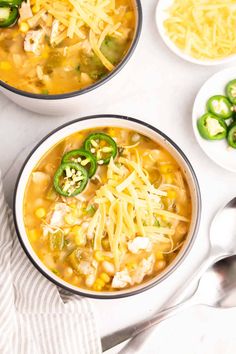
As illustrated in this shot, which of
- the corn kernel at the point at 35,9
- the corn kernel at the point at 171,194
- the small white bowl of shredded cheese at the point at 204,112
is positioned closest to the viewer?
the corn kernel at the point at 171,194

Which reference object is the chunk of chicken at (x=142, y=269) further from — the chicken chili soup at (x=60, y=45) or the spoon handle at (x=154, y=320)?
the chicken chili soup at (x=60, y=45)

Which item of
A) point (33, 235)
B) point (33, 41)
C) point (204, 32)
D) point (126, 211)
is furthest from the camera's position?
point (204, 32)

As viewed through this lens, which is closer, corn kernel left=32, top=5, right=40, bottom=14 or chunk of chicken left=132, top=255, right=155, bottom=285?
chunk of chicken left=132, top=255, right=155, bottom=285

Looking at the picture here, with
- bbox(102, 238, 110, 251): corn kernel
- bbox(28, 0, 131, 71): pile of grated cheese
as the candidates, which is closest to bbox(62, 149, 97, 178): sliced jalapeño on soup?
bbox(102, 238, 110, 251): corn kernel

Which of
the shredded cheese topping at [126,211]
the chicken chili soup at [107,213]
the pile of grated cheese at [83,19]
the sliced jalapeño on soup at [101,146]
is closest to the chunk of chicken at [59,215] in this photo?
the chicken chili soup at [107,213]

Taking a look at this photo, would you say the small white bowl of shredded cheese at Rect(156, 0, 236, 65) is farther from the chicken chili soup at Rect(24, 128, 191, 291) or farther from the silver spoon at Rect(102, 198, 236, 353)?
the silver spoon at Rect(102, 198, 236, 353)

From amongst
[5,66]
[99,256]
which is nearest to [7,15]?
[5,66]

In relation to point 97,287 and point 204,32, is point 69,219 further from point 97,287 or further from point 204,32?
point 204,32
